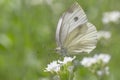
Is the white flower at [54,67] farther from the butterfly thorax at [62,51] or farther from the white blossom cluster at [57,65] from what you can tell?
the butterfly thorax at [62,51]

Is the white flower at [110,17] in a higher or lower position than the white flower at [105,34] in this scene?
higher

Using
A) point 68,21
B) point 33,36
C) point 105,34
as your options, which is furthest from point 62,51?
point 33,36

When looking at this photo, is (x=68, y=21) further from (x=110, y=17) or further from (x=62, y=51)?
(x=110, y=17)

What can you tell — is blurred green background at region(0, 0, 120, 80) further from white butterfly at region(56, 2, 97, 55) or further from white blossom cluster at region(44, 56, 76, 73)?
white blossom cluster at region(44, 56, 76, 73)

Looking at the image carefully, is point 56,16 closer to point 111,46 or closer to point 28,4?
point 28,4

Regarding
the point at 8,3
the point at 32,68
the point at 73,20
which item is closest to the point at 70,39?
the point at 73,20

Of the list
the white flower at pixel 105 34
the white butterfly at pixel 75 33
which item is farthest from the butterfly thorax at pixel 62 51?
the white flower at pixel 105 34
